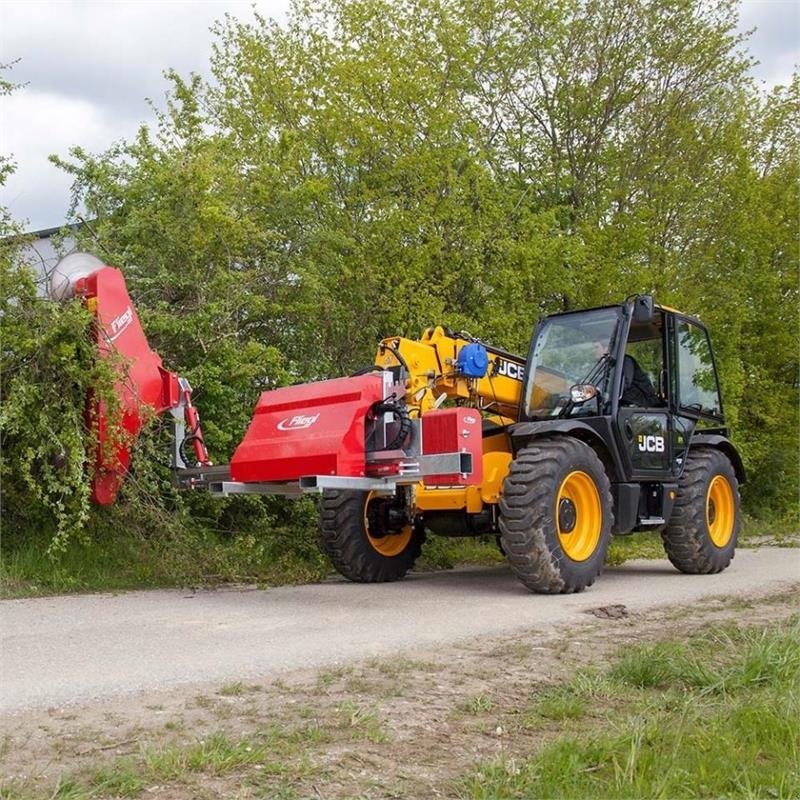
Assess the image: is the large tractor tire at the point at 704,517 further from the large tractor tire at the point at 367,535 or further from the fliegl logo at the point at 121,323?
the fliegl logo at the point at 121,323

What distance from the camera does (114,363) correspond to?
810 cm

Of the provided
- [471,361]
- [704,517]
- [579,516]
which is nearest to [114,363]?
[471,361]

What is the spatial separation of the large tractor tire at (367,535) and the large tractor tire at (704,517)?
9.11ft

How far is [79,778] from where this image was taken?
3.37 meters

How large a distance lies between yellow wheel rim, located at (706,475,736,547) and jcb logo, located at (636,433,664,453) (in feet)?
3.65

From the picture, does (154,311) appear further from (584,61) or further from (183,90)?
(584,61)

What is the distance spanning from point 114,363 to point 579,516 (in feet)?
13.9

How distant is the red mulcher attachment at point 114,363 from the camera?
27.0 ft

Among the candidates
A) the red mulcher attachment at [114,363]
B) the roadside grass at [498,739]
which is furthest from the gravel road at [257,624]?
the red mulcher attachment at [114,363]

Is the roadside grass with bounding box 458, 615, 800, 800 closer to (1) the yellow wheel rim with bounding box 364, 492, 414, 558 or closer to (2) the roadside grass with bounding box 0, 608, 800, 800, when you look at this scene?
(2) the roadside grass with bounding box 0, 608, 800, 800

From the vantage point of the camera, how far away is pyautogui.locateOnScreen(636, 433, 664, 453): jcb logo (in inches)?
390

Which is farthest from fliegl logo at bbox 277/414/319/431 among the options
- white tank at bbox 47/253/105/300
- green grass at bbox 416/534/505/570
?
green grass at bbox 416/534/505/570

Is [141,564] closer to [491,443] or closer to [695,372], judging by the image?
[491,443]

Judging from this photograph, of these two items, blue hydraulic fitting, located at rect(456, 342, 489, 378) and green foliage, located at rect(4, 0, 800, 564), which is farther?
green foliage, located at rect(4, 0, 800, 564)
